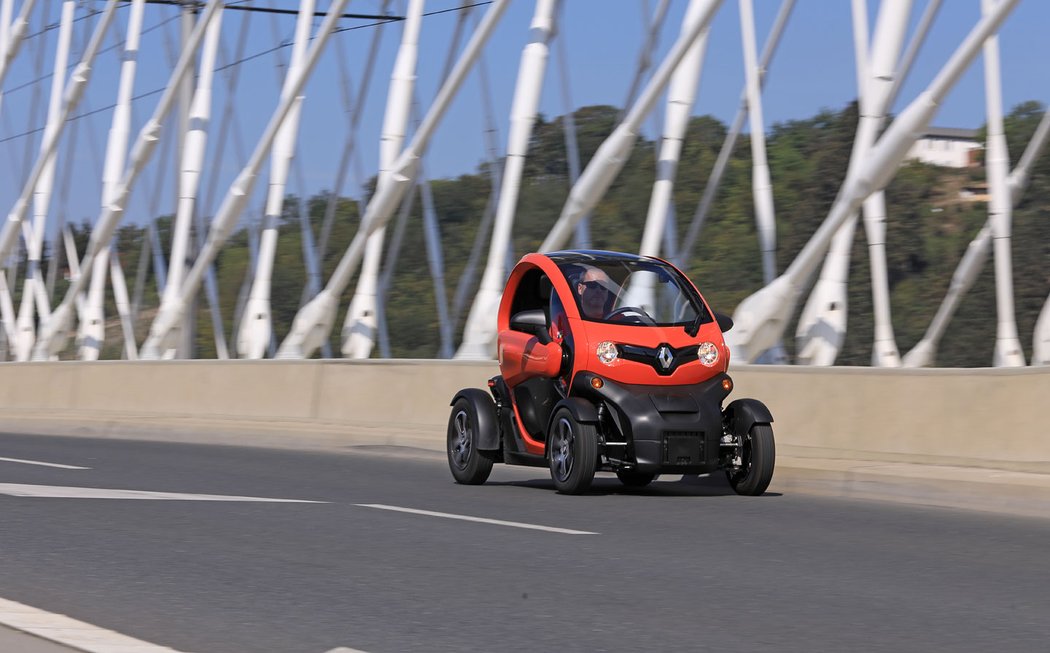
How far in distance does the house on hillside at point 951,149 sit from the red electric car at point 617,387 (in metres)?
14.2

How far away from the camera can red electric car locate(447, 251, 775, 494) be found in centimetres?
1088

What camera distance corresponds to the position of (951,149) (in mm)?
30578

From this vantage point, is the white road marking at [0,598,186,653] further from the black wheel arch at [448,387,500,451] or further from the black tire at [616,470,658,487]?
the black tire at [616,470,658,487]

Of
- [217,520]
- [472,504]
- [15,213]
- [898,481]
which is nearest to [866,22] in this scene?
[898,481]

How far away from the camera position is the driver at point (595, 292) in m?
11.4

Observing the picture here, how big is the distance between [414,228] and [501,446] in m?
15.7

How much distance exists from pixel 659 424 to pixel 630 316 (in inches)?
36.4

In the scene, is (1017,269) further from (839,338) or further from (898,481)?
(898,481)

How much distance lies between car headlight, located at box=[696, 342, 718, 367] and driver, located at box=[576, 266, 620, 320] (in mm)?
705

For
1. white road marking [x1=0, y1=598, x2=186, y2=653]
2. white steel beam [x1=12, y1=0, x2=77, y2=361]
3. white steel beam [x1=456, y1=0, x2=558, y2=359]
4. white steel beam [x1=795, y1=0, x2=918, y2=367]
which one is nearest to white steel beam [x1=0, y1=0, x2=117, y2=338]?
white steel beam [x1=12, y1=0, x2=77, y2=361]

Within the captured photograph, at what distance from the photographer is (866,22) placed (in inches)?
687

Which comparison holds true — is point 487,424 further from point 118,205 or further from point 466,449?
point 118,205

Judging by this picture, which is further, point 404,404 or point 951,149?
point 951,149

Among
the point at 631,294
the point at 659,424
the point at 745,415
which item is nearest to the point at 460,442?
the point at 631,294
